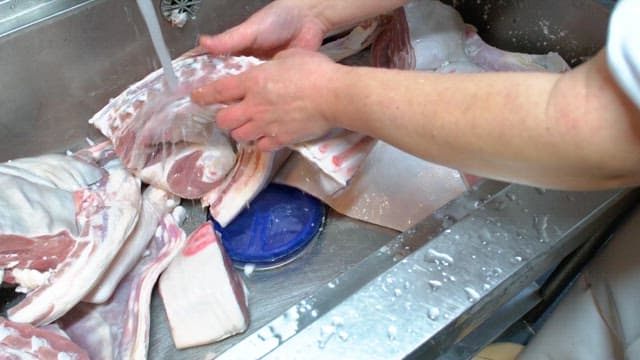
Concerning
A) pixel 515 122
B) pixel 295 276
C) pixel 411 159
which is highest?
pixel 515 122

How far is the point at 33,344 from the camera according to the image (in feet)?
2.39

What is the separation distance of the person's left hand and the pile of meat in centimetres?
4

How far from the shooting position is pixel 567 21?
36.0 inches

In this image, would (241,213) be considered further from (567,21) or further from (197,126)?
(567,21)

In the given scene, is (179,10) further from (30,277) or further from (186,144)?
(30,277)

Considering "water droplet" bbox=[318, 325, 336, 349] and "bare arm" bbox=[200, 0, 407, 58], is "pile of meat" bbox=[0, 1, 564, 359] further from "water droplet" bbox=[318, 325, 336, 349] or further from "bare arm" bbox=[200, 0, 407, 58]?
"water droplet" bbox=[318, 325, 336, 349]

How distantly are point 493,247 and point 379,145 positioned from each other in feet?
1.05

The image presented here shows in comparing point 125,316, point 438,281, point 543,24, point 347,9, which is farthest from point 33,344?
point 543,24

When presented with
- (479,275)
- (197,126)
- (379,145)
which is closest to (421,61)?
(379,145)

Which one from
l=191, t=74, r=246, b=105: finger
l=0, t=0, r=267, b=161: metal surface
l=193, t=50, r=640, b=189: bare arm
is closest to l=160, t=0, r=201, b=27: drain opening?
l=0, t=0, r=267, b=161: metal surface

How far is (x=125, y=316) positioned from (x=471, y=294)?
1.57 feet

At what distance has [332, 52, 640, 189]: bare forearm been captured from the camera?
1.53 feet

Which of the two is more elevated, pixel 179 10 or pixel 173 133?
pixel 179 10

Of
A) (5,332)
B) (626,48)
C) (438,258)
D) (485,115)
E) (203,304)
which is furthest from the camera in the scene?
(203,304)
